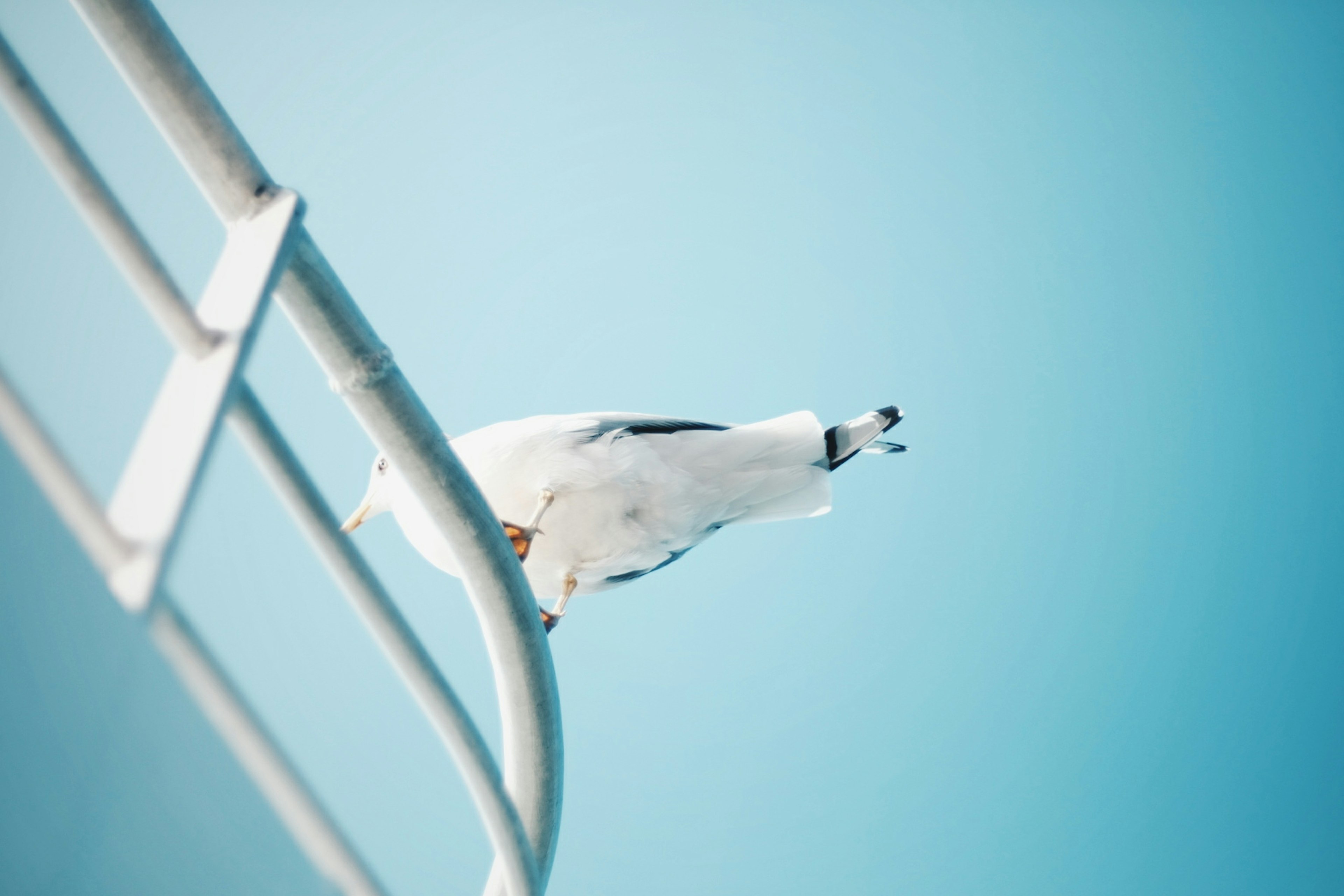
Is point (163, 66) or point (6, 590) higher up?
point (163, 66)

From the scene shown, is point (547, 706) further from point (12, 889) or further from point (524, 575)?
point (12, 889)

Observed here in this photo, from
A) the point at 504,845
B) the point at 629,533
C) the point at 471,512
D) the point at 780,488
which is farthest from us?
the point at 780,488

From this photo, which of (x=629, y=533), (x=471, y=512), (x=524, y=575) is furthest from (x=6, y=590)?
(x=629, y=533)

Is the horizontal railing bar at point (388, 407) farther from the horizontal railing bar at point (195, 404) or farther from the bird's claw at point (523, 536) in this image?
the bird's claw at point (523, 536)

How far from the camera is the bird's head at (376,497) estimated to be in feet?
6.69

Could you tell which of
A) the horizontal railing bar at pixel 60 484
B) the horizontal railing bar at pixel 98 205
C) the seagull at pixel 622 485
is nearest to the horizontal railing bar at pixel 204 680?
the horizontal railing bar at pixel 60 484

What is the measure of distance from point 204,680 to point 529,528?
143 centimetres

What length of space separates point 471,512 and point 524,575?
13 centimetres

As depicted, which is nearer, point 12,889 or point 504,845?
point 12,889

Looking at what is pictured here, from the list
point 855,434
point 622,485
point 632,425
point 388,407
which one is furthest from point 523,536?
point 388,407

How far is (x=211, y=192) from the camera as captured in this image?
630 mm

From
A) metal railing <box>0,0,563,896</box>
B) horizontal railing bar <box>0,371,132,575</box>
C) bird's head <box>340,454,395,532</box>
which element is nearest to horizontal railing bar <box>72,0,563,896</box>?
metal railing <box>0,0,563,896</box>

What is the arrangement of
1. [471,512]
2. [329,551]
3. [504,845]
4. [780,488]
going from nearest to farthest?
[329,551], [471,512], [504,845], [780,488]

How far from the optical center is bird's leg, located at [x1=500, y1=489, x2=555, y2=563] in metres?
1.84
